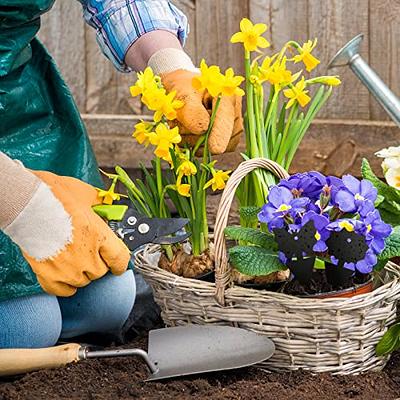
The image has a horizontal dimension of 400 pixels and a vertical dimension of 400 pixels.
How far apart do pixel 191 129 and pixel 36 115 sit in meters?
0.50

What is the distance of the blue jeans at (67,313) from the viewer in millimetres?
2314

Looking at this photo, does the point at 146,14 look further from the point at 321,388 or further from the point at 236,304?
the point at 321,388

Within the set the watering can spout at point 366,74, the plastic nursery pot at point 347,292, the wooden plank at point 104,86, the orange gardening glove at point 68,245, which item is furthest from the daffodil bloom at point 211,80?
the wooden plank at point 104,86

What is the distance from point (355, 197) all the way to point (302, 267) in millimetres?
173

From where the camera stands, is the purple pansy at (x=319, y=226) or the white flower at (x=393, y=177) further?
the white flower at (x=393, y=177)

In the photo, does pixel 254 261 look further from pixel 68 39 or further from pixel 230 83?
pixel 68 39

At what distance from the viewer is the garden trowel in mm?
2006

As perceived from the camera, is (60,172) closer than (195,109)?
No

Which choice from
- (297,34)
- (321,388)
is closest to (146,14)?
(321,388)

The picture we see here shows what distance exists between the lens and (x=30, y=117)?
2461mm

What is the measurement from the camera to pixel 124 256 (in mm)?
2051

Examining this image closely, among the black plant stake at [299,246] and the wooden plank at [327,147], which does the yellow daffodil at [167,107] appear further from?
the wooden plank at [327,147]

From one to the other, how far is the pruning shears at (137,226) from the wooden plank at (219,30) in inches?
68.3

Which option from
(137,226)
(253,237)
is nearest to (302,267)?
(253,237)
